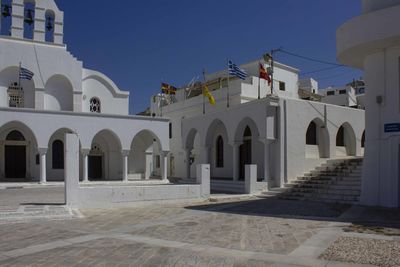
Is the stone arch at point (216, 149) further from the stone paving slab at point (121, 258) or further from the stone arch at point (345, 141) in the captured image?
the stone paving slab at point (121, 258)

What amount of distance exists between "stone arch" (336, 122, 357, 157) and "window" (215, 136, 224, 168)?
763cm

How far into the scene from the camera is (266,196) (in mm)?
18453

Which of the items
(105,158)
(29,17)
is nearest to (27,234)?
(105,158)

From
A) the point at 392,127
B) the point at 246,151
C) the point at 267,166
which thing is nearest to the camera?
the point at 392,127

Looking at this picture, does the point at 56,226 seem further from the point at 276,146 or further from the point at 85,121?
the point at 85,121

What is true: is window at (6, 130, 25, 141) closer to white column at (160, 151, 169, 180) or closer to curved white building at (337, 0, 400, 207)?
white column at (160, 151, 169, 180)

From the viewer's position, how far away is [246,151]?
977 inches

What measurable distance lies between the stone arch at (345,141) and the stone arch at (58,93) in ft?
61.3

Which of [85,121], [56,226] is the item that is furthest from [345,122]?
[56,226]

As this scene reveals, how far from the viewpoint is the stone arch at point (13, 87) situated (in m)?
26.7

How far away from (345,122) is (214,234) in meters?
16.3

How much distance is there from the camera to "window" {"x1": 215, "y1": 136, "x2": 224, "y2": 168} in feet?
88.6

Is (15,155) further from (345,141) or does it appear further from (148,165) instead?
(345,141)

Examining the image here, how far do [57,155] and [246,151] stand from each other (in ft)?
42.8
